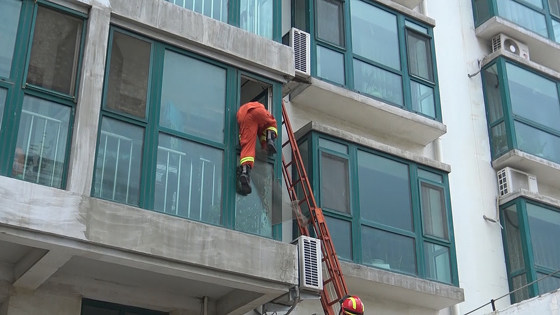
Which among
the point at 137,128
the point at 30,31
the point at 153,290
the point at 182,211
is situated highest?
the point at 30,31

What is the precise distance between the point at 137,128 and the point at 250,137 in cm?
A: 157

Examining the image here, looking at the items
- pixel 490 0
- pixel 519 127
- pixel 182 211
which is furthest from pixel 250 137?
pixel 490 0

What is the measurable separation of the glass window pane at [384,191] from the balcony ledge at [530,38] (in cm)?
518

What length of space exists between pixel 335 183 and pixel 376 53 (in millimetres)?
3163

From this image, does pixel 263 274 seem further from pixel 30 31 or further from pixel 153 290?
pixel 30 31

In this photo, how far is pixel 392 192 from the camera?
46.7 feet

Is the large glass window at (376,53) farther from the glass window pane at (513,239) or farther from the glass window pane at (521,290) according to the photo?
the glass window pane at (521,290)

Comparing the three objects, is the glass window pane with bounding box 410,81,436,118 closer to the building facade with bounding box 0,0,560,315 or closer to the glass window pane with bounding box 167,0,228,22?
the building facade with bounding box 0,0,560,315

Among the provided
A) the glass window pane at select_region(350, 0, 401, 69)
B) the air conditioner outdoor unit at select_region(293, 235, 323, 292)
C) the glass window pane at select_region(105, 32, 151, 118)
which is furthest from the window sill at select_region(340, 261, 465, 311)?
the glass window pane at select_region(350, 0, 401, 69)

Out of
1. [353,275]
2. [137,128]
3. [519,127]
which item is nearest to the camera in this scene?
[137,128]

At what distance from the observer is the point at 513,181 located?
16.4 metres

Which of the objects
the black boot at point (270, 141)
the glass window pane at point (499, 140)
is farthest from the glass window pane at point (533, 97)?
the black boot at point (270, 141)

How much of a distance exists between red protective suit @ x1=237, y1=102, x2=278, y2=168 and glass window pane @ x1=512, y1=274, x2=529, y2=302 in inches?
258

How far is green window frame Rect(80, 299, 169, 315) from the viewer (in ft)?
36.6
